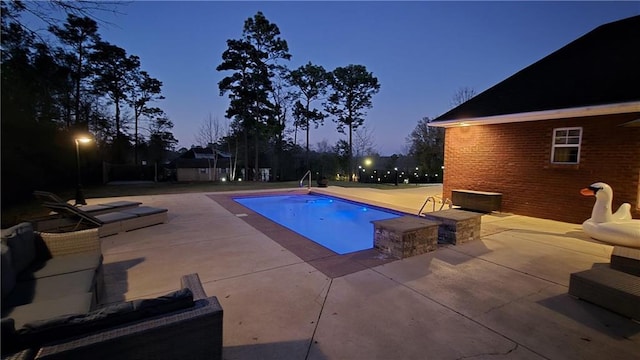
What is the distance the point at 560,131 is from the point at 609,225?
102 inches

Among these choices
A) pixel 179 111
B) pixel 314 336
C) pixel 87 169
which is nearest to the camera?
pixel 314 336

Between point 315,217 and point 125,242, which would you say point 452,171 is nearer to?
A: point 315,217

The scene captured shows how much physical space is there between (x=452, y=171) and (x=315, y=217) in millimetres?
4389

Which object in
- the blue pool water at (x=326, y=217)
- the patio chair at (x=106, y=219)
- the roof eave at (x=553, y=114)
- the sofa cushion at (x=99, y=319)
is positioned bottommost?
the blue pool water at (x=326, y=217)

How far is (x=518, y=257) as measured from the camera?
3938 mm

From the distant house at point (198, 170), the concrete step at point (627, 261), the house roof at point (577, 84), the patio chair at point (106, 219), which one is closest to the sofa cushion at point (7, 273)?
the patio chair at point (106, 219)

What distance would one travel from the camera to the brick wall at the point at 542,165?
5332 mm

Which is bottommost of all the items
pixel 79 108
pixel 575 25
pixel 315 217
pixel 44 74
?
pixel 315 217

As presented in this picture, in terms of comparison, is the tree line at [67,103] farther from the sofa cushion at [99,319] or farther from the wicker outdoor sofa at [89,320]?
the sofa cushion at [99,319]

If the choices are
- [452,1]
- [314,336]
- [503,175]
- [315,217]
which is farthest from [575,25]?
[314,336]

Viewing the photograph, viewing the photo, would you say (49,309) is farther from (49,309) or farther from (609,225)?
(609,225)

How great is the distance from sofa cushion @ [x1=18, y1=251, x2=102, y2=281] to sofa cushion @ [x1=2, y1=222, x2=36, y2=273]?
8 centimetres

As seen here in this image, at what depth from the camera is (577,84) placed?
19.9ft

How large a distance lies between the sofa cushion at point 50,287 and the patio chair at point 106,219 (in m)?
2.60
